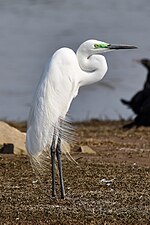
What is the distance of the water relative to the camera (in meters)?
20.9

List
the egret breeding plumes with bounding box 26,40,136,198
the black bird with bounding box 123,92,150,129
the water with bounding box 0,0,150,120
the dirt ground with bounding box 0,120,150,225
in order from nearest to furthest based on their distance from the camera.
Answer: the dirt ground with bounding box 0,120,150,225
the egret breeding plumes with bounding box 26,40,136,198
the black bird with bounding box 123,92,150,129
the water with bounding box 0,0,150,120

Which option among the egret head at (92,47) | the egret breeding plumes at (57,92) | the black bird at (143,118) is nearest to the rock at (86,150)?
the egret breeding plumes at (57,92)

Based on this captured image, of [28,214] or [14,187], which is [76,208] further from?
[14,187]

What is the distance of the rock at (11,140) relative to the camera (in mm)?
11961

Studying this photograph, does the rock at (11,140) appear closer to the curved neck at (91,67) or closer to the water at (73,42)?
the curved neck at (91,67)

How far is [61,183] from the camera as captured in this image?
367 inches

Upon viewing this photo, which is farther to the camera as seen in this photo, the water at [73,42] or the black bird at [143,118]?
the water at [73,42]

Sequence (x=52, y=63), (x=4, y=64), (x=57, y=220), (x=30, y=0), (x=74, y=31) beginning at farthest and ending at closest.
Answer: (x=30, y=0) → (x=74, y=31) → (x=4, y=64) → (x=52, y=63) → (x=57, y=220)

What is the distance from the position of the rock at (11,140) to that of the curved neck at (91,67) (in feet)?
8.65

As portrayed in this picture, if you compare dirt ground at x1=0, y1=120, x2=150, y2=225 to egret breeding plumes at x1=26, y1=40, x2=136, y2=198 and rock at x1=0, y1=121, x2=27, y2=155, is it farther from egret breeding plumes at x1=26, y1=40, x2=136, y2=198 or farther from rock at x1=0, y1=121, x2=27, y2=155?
egret breeding plumes at x1=26, y1=40, x2=136, y2=198

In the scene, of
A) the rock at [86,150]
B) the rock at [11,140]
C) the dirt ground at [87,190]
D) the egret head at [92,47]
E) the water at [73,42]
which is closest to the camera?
the dirt ground at [87,190]

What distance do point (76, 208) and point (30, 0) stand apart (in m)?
25.4

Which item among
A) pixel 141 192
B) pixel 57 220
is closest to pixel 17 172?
pixel 141 192

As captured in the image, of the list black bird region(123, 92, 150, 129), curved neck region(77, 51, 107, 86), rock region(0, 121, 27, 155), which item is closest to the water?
black bird region(123, 92, 150, 129)
